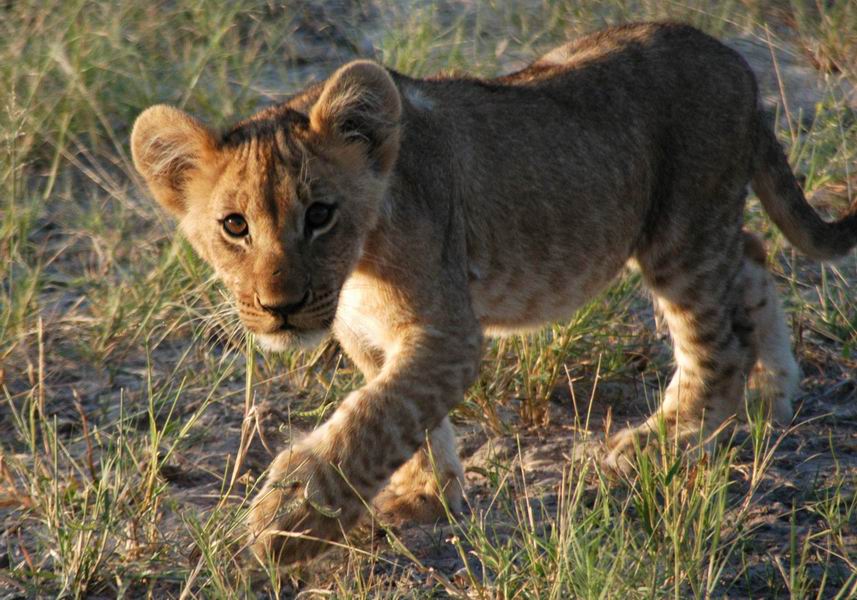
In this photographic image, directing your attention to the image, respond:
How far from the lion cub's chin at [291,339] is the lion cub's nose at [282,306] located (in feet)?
0.25

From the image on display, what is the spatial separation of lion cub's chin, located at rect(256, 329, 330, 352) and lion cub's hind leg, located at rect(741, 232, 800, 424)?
75.1 inches

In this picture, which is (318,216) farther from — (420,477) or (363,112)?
(420,477)

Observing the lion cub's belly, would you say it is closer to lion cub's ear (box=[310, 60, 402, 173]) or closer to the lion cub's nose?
lion cub's ear (box=[310, 60, 402, 173])

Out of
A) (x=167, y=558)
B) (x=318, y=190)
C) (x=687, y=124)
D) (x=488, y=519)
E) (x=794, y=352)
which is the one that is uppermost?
(x=318, y=190)

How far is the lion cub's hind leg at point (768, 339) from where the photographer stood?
204 inches

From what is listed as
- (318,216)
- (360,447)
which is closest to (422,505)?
(360,447)

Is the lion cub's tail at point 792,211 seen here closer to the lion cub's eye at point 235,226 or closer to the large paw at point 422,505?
the large paw at point 422,505

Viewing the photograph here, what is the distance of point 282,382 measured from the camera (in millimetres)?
5215

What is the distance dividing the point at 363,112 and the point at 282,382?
149 centimetres

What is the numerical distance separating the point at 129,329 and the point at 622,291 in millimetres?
1872

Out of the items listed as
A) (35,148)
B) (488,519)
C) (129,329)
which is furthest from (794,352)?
(35,148)

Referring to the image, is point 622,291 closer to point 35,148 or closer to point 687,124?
point 687,124

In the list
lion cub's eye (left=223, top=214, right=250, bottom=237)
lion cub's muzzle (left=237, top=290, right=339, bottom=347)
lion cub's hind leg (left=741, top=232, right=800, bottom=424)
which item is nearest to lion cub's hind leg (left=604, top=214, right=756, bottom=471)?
lion cub's hind leg (left=741, top=232, right=800, bottom=424)

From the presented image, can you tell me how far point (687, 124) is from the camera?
16.0ft
